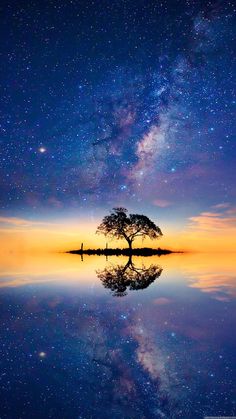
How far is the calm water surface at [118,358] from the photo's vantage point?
3.66 m

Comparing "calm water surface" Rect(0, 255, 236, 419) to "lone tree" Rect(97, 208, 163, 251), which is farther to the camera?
"lone tree" Rect(97, 208, 163, 251)

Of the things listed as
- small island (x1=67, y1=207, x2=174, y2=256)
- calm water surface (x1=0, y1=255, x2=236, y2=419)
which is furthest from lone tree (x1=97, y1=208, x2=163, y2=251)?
calm water surface (x1=0, y1=255, x2=236, y2=419)

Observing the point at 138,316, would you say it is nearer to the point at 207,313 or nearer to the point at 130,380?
the point at 207,313

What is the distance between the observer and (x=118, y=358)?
4.95m

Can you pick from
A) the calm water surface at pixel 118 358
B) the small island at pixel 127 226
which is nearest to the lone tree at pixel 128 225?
the small island at pixel 127 226

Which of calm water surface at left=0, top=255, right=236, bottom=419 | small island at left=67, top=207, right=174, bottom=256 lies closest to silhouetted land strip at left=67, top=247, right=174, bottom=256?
small island at left=67, top=207, right=174, bottom=256

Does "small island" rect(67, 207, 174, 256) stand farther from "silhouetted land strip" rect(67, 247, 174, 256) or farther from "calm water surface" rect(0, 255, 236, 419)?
"calm water surface" rect(0, 255, 236, 419)

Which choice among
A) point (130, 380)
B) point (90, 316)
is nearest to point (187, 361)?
point (130, 380)

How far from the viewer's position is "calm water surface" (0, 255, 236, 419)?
12.0ft

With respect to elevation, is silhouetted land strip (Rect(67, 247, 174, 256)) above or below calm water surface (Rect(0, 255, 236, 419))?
above

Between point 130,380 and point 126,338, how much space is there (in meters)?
1.57

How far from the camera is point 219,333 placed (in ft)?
20.1

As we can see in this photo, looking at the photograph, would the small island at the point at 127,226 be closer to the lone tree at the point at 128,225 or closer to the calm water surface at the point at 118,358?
the lone tree at the point at 128,225

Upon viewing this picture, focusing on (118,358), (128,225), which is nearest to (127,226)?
(128,225)
